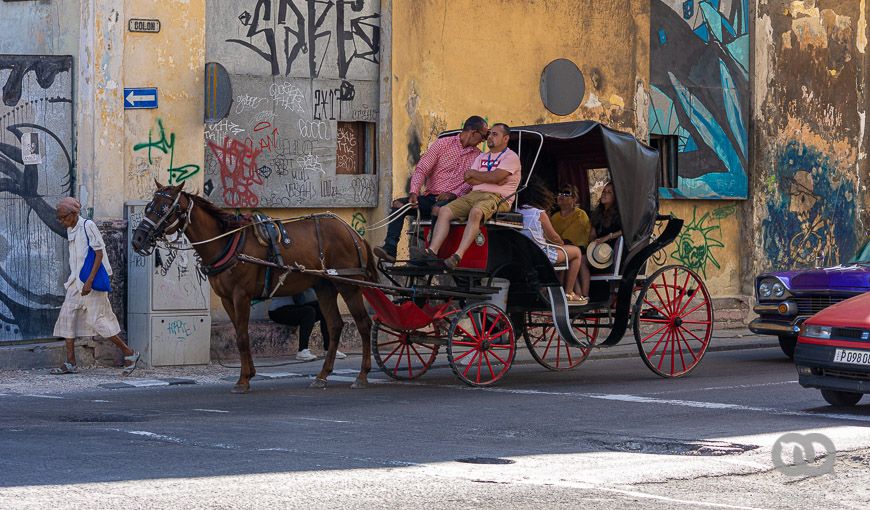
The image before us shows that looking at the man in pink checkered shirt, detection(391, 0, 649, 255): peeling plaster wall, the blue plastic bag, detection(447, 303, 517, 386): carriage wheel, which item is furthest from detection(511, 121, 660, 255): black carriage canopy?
the blue plastic bag

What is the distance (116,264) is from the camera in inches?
642

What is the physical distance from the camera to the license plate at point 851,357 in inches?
461

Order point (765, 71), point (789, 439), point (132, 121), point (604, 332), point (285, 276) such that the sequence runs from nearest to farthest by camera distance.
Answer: point (789, 439) < point (285, 276) < point (132, 121) < point (604, 332) < point (765, 71)

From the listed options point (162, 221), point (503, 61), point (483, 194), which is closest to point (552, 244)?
point (483, 194)

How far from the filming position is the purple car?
51.5 ft

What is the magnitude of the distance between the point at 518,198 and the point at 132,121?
15.7ft

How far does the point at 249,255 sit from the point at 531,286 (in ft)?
9.62

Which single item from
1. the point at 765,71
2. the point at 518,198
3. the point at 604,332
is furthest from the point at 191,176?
the point at 765,71

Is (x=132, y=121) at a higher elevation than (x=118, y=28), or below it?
below

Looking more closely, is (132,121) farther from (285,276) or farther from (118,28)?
(285,276)

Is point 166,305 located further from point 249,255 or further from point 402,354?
point 402,354

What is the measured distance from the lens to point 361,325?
14.6 metres

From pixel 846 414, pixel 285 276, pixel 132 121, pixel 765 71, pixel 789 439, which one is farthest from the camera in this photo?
pixel 765 71

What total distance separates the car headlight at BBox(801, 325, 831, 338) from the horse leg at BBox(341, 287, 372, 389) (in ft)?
14.7
